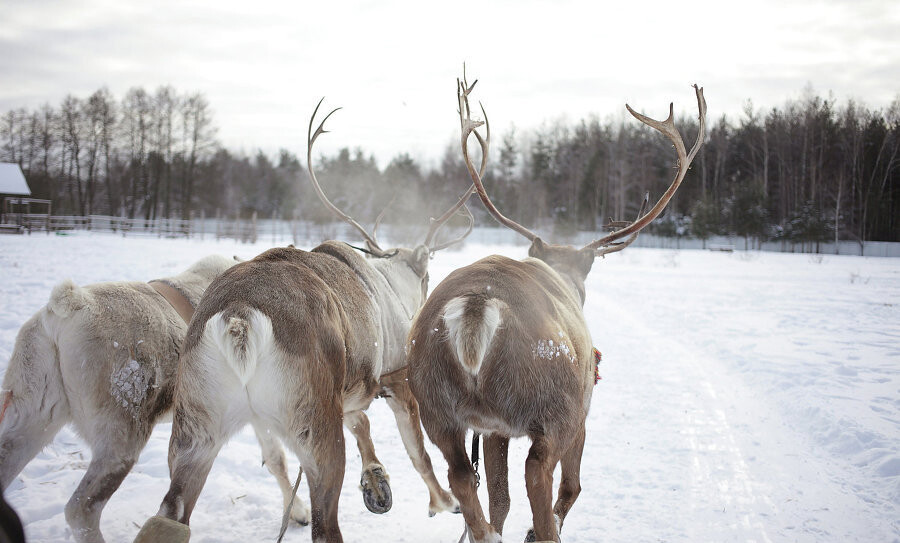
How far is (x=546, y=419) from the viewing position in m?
2.47

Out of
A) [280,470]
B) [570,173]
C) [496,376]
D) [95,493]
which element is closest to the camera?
[496,376]

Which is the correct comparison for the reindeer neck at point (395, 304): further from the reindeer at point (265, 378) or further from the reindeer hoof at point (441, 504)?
the reindeer hoof at point (441, 504)

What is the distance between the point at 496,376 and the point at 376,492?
1.60 metres

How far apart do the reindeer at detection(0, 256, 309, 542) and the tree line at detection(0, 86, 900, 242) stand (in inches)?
1320

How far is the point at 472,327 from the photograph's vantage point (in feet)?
7.91

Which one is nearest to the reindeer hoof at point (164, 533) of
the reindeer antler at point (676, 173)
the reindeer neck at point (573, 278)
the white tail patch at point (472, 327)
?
the white tail patch at point (472, 327)

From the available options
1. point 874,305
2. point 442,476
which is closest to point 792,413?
point 442,476

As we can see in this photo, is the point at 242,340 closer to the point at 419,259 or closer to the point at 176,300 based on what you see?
the point at 176,300

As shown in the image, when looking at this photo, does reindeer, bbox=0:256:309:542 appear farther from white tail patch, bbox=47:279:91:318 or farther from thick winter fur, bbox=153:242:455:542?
thick winter fur, bbox=153:242:455:542

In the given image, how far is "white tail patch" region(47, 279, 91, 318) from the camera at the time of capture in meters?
3.07

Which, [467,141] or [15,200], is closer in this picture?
[467,141]

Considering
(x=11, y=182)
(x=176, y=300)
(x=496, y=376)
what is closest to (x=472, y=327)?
(x=496, y=376)

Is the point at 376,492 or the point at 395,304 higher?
the point at 395,304

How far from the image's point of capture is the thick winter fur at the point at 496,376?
2.45 metres
